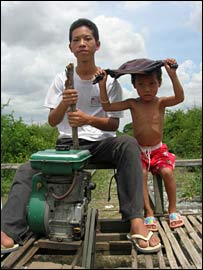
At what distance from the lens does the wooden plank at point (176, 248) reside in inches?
68.8

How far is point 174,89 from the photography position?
2.40 meters

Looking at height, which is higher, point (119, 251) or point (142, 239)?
point (142, 239)

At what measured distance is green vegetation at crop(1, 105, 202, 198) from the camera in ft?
18.1

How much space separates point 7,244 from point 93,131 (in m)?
0.97

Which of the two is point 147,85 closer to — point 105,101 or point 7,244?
point 105,101

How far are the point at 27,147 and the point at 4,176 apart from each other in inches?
40.9

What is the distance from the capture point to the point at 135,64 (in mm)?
2408

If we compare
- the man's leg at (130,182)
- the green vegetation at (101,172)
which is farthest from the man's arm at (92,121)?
the green vegetation at (101,172)

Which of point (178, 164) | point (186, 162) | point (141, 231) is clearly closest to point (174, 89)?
point (141, 231)

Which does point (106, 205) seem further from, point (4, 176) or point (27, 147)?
point (27, 147)

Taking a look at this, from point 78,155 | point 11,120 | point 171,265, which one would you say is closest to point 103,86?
point 78,155

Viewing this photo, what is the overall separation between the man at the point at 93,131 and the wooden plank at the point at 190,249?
19 centimetres

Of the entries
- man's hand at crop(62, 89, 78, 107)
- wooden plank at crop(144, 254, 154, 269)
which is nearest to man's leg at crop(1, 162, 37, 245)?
man's hand at crop(62, 89, 78, 107)

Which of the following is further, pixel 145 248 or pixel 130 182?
pixel 130 182
